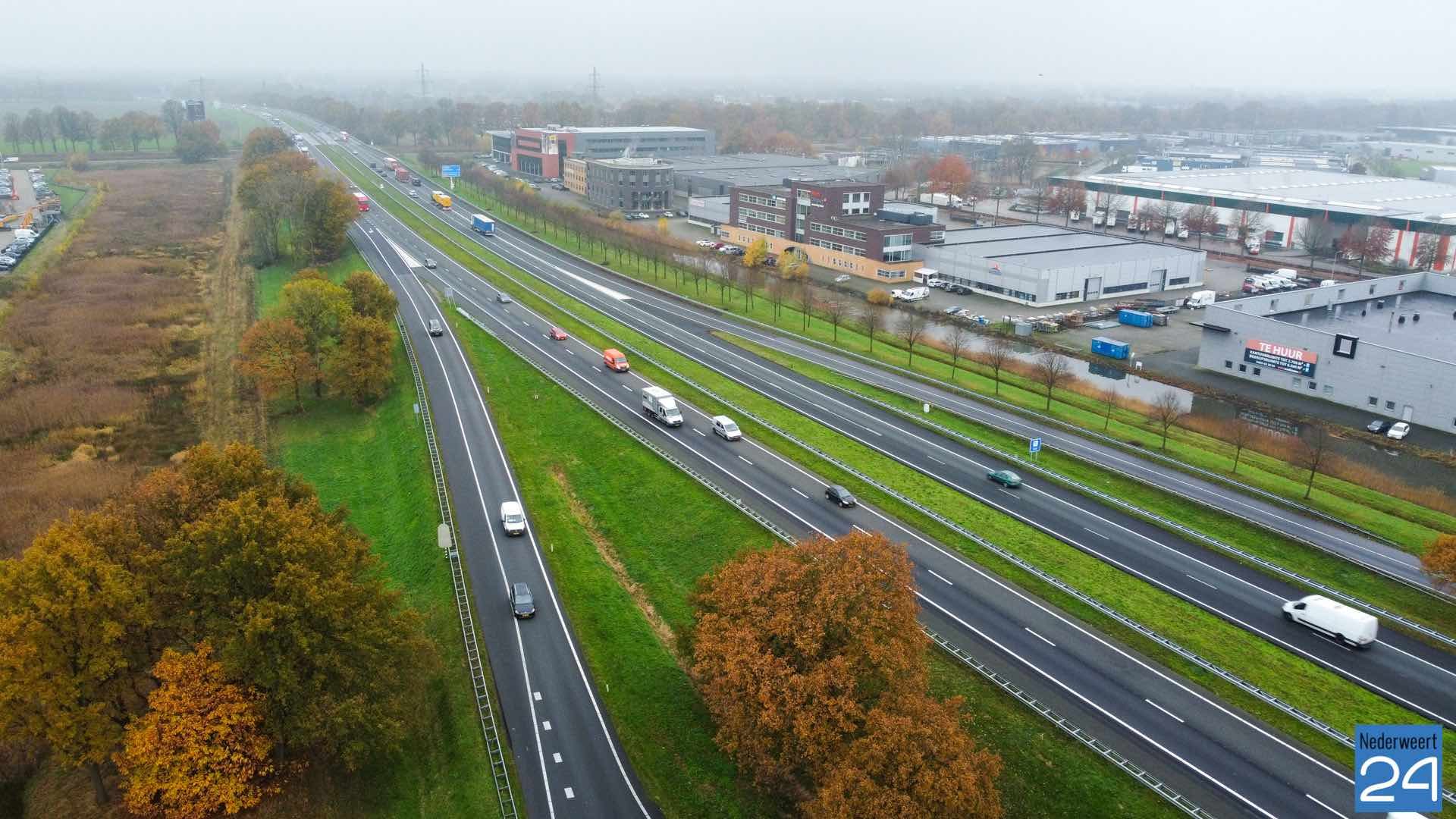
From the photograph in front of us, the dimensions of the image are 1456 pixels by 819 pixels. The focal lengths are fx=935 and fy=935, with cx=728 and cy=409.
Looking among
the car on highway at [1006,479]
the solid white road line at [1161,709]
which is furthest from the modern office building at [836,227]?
the solid white road line at [1161,709]

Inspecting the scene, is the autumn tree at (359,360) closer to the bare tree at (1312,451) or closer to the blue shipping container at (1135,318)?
the bare tree at (1312,451)

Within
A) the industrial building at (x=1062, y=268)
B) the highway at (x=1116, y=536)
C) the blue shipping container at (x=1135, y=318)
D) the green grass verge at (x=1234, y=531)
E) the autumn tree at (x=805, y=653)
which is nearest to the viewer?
the autumn tree at (x=805, y=653)

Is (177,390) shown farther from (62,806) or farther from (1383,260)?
(1383,260)

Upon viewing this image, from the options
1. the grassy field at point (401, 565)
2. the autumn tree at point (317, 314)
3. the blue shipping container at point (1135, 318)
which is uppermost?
the autumn tree at point (317, 314)

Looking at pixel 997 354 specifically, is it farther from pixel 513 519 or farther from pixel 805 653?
pixel 805 653

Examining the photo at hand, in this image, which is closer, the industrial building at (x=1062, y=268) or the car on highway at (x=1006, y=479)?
the car on highway at (x=1006, y=479)

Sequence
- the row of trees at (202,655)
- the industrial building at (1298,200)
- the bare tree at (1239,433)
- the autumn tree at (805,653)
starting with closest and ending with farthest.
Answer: the autumn tree at (805,653) → the row of trees at (202,655) → the bare tree at (1239,433) → the industrial building at (1298,200)

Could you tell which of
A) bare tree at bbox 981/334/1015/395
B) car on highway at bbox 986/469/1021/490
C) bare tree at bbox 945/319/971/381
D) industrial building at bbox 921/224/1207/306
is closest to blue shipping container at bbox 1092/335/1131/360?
bare tree at bbox 981/334/1015/395

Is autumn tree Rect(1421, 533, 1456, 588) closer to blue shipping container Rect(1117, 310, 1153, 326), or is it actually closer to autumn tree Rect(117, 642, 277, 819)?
autumn tree Rect(117, 642, 277, 819)
